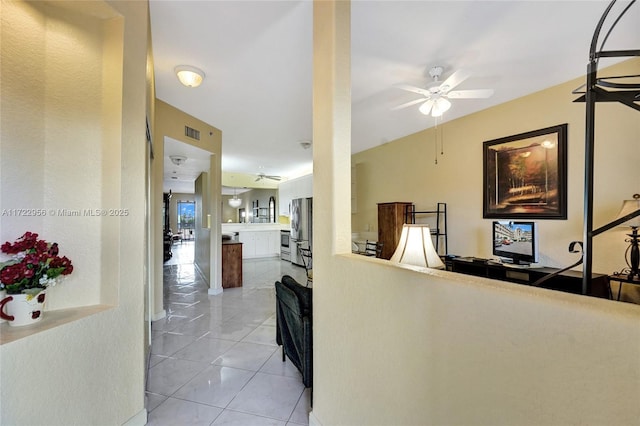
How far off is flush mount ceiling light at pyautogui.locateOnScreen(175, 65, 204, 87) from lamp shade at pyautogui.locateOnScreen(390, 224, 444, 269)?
2.68 m

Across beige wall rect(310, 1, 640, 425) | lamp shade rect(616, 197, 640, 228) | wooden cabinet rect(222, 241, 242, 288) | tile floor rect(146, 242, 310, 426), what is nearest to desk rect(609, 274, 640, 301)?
lamp shade rect(616, 197, 640, 228)

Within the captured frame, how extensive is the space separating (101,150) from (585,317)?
238 centimetres

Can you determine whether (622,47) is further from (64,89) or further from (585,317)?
(64,89)

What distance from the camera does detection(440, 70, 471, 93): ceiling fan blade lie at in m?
2.40

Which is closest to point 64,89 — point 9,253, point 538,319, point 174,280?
point 9,253

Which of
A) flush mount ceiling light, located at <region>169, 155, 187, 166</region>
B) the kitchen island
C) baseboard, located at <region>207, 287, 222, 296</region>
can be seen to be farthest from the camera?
the kitchen island

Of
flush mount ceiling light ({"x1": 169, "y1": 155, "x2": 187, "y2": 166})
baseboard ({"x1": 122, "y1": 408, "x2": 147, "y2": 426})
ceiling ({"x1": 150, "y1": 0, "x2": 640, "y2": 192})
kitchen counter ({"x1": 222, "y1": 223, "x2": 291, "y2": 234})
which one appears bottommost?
baseboard ({"x1": 122, "y1": 408, "x2": 147, "y2": 426})

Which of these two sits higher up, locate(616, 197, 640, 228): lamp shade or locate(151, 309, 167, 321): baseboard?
locate(616, 197, 640, 228): lamp shade

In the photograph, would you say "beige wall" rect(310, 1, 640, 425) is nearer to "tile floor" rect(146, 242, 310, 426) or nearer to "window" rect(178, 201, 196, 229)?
"tile floor" rect(146, 242, 310, 426)

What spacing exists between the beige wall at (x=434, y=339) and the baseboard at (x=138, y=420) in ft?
3.73

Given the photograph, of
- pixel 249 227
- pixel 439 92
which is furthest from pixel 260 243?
pixel 439 92

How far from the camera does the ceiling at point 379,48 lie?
2027 millimetres

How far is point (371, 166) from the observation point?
19.9ft

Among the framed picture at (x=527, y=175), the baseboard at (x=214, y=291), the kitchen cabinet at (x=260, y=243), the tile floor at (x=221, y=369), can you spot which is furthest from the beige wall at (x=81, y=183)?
the kitchen cabinet at (x=260, y=243)
